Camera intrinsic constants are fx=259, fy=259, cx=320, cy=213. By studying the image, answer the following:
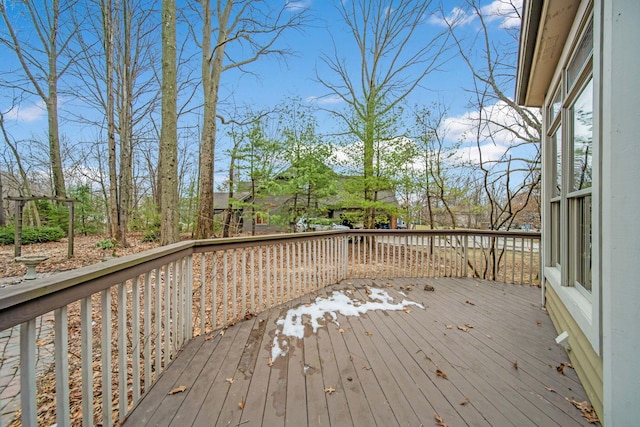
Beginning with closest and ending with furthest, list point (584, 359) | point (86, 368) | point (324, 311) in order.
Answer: point (86, 368) → point (584, 359) → point (324, 311)

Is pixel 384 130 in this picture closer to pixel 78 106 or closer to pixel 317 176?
pixel 317 176

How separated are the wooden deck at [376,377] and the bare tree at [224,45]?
4.99 meters

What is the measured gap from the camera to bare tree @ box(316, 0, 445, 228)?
343 inches

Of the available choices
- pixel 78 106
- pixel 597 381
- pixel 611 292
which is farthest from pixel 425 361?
pixel 78 106

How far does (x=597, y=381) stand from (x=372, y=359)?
1.34m

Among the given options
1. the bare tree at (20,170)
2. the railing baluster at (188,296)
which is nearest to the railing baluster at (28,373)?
the railing baluster at (188,296)

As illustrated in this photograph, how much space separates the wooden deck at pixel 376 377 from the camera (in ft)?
4.89

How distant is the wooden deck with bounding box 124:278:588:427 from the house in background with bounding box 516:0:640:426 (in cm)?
37

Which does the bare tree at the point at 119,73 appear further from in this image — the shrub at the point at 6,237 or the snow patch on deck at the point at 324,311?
the snow patch on deck at the point at 324,311

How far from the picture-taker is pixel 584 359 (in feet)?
5.71

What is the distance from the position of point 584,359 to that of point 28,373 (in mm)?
2963

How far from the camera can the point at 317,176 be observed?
8242 millimetres

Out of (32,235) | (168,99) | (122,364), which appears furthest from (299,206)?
(32,235)

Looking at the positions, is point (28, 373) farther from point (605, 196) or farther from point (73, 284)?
point (605, 196)
